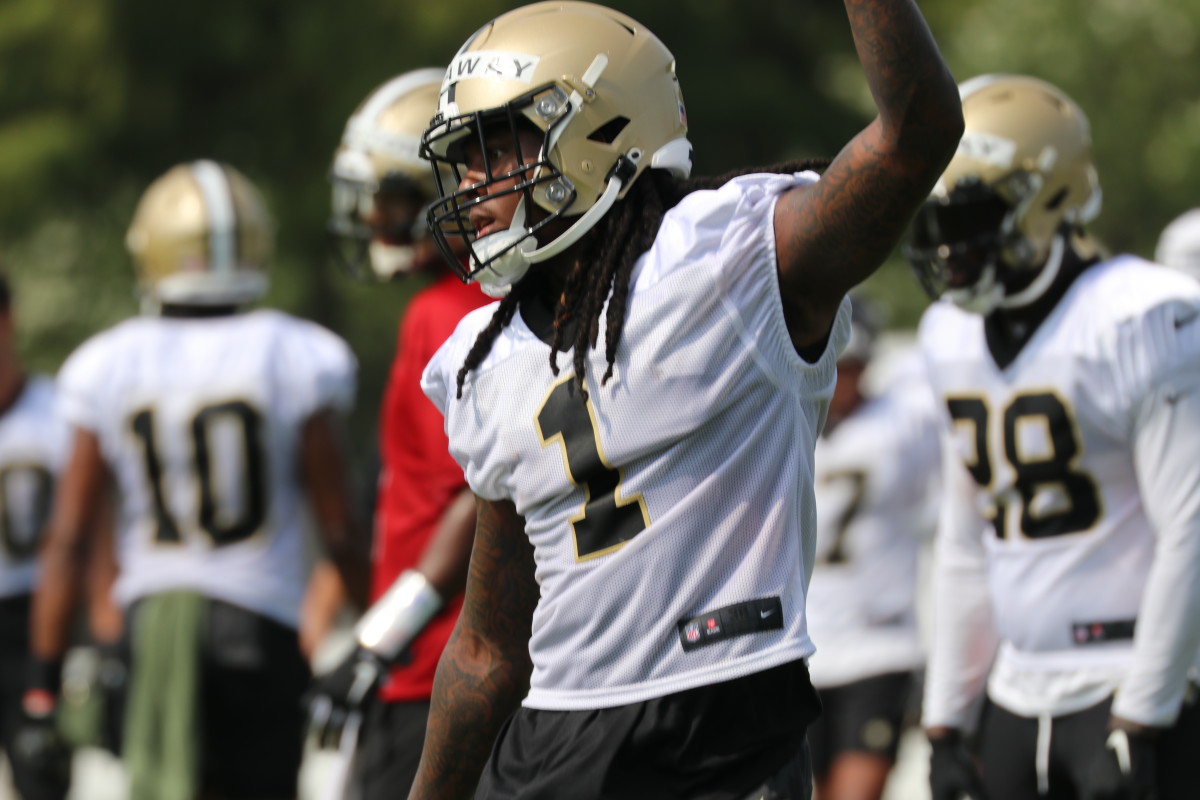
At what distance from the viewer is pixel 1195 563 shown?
3705mm

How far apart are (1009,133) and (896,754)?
8.48 ft

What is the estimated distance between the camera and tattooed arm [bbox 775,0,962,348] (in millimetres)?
2340

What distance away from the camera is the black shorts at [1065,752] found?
12.5 feet

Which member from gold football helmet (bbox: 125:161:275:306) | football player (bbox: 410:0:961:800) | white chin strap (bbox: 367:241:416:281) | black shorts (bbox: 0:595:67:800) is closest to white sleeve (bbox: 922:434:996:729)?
white chin strap (bbox: 367:241:416:281)

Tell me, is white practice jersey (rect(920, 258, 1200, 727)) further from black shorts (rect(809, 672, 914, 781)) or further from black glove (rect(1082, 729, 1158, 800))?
black shorts (rect(809, 672, 914, 781))

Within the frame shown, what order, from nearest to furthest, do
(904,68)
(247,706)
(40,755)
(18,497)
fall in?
1. (904,68)
2. (247,706)
3. (40,755)
4. (18,497)

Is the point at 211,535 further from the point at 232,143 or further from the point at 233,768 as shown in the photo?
the point at 232,143

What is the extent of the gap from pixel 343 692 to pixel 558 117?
1824mm

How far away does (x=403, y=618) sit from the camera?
3965 mm

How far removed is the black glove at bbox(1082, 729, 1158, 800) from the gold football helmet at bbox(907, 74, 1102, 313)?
98 cm

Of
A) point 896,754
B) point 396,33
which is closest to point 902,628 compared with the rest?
point 896,754

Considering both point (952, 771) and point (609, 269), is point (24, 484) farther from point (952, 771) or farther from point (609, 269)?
point (609, 269)

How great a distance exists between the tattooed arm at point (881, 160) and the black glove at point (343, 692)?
1.83 m

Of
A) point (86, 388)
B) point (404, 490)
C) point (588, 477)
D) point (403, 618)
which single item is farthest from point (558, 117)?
point (86, 388)
